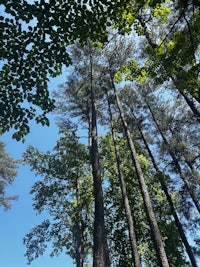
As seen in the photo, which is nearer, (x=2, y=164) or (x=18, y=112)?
(x=18, y=112)

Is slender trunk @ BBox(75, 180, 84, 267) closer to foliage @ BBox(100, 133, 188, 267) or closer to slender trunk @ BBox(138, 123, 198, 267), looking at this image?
foliage @ BBox(100, 133, 188, 267)

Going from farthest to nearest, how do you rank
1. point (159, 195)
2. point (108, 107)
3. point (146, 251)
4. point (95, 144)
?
point (108, 107), point (159, 195), point (146, 251), point (95, 144)

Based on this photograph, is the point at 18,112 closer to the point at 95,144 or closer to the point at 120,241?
the point at 95,144

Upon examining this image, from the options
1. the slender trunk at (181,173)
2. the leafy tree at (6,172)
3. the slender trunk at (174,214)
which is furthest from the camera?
the leafy tree at (6,172)

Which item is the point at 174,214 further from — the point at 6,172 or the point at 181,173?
the point at 6,172

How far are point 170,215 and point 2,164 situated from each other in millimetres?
→ 15871

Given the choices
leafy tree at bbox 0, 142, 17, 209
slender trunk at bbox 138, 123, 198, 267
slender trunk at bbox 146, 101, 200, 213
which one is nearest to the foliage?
slender trunk at bbox 138, 123, 198, 267

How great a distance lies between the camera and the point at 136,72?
6465 millimetres

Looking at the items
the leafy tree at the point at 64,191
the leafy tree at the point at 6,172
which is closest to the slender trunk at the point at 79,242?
the leafy tree at the point at 64,191

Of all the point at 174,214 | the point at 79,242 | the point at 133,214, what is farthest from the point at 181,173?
the point at 79,242

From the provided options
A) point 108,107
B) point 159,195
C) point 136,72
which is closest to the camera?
point 136,72

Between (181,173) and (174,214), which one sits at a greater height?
(181,173)

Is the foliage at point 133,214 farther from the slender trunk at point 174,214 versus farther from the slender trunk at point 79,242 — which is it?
the slender trunk at point 79,242

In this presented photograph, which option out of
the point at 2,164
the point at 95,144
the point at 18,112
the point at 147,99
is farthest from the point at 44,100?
the point at 2,164
